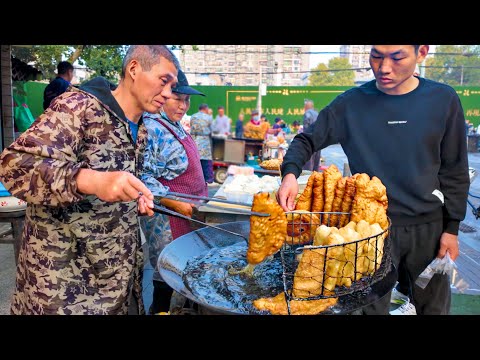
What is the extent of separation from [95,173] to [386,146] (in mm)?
1640

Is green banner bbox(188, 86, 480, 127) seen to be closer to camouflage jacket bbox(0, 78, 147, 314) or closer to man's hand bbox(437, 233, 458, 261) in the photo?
man's hand bbox(437, 233, 458, 261)

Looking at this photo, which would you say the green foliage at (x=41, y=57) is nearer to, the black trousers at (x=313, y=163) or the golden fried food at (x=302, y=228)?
the golden fried food at (x=302, y=228)

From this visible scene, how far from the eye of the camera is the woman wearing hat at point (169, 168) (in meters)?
2.92

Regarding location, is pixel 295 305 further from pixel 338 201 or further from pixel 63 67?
pixel 63 67

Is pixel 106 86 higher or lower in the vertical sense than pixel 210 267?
higher

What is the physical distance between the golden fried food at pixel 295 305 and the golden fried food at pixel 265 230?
0.27 m

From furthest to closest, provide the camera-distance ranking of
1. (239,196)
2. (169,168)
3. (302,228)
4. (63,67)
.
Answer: (63,67)
(239,196)
(169,168)
(302,228)

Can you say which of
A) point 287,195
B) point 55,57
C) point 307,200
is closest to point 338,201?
point 307,200

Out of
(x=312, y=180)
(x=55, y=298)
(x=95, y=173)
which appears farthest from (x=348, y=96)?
(x=55, y=298)

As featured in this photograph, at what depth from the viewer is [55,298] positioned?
1.59 metres

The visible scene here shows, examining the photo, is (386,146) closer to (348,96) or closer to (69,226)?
(348,96)

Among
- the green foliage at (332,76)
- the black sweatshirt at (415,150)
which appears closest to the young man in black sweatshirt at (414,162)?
the black sweatshirt at (415,150)

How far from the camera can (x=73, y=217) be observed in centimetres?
159

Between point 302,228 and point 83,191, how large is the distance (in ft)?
3.72
